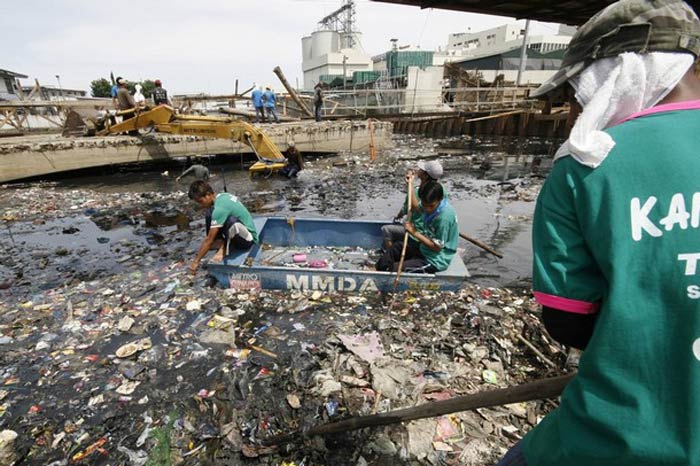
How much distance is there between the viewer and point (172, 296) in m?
4.93

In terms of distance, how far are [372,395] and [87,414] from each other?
8.55 feet

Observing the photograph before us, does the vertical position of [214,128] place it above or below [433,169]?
Answer: above

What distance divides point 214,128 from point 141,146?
168 inches

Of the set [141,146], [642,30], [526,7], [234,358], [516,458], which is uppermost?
[526,7]

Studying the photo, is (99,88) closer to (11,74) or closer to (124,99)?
(11,74)

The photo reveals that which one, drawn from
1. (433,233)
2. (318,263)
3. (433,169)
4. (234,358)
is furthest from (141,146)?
(433,233)

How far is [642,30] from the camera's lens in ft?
3.13

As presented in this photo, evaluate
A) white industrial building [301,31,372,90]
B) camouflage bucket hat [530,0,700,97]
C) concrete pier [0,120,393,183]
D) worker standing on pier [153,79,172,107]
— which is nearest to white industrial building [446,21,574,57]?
white industrial building [301,31,372,90]

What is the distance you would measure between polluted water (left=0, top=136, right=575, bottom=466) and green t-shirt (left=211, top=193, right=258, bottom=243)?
925 millimetres

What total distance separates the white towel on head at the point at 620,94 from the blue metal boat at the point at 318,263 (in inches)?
145

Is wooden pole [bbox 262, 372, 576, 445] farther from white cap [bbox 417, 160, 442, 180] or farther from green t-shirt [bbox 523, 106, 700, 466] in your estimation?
white cap [bbox 417, 160, 442, 180]

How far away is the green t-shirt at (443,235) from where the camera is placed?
15.1 feet

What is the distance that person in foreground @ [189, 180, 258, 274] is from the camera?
491cm

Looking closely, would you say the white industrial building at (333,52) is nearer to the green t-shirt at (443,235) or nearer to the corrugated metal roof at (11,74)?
the corrugated metal roof at (11,74)
